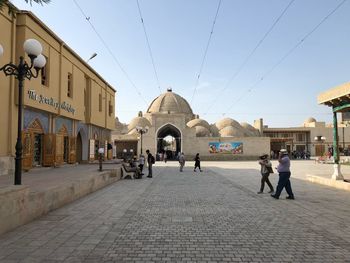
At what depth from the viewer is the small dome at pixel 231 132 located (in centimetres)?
6175

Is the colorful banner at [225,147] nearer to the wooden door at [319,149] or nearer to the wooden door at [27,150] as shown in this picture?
the wooden door at [319,149]

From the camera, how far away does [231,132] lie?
61969mm

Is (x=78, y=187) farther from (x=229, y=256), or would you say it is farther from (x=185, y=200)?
(x=229, y=256)

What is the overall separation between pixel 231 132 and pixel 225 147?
1678 centimetres

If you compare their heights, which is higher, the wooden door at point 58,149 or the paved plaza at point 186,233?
the wooden door at point 58,149

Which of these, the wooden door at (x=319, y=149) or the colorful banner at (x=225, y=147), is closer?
the colorful banner at (x=225, y=147)

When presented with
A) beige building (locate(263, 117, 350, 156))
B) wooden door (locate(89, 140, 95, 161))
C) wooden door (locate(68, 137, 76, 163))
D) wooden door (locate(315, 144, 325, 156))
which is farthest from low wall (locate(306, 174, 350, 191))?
wooden door (locate(315, 144, 325, 156))

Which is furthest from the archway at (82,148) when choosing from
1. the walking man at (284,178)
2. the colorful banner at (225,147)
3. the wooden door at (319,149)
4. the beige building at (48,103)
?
the wooden door at (319,149)

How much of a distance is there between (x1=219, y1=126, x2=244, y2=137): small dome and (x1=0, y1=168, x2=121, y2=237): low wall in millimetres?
52722

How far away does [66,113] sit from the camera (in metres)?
18.5

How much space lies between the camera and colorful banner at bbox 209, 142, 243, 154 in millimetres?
45562

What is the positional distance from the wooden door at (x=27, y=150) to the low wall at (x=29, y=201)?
508 cm

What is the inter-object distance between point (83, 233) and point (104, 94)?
75.3ft

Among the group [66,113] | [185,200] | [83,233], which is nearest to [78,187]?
[185,200]
